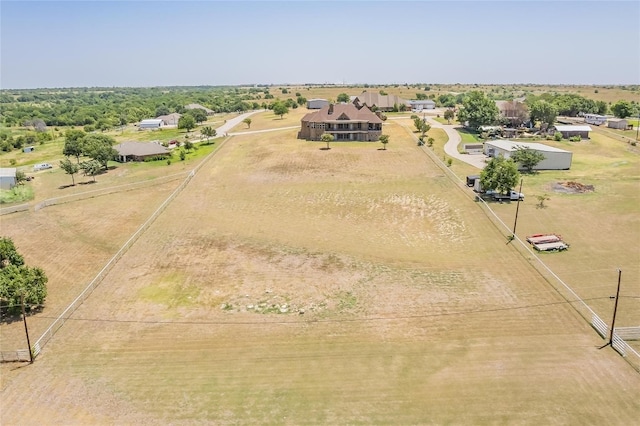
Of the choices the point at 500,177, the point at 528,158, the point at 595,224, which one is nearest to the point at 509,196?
the point at 500,177

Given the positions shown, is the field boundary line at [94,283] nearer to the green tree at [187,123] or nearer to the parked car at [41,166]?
the parked car at [41,166]

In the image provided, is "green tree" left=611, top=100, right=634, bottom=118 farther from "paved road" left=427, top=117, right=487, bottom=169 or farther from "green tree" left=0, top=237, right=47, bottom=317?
"green tree" left=0, top=237, right=47, bottom=317

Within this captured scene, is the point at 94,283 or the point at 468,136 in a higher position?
the point at 468,136

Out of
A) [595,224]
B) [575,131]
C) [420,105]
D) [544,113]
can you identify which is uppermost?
[420,105]

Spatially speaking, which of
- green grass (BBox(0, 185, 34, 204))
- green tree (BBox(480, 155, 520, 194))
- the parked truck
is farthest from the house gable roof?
green grass (BBox(0, 185, 34, 204))

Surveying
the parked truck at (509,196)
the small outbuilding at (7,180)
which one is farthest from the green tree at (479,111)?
the small outbuilding at (7,180)

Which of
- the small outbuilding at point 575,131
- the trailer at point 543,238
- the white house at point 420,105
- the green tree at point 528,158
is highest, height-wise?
the white house at point 420,105

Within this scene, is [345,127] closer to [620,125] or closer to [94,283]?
[94,283]
